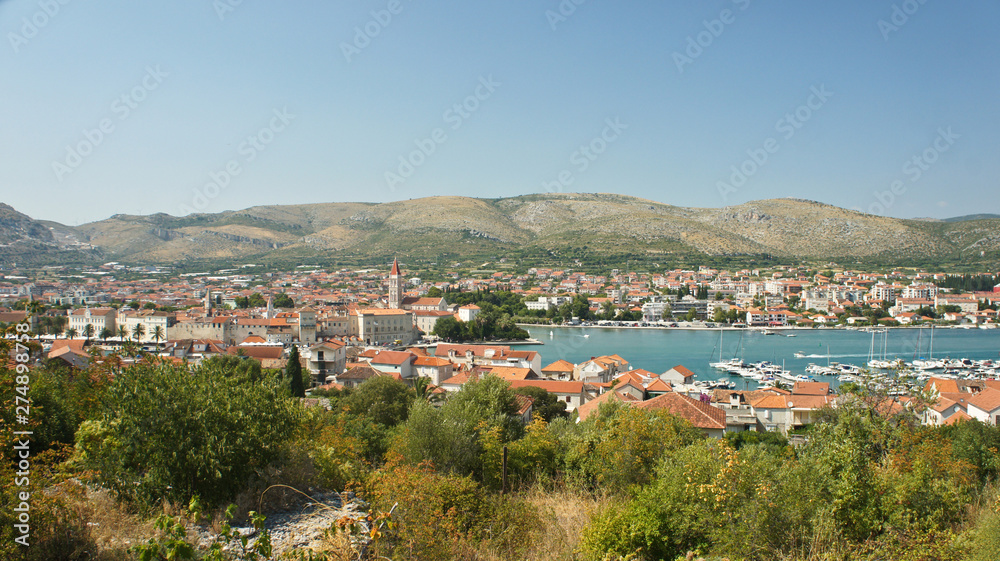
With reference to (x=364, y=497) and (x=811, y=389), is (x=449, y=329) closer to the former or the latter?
(x=811, y=389)

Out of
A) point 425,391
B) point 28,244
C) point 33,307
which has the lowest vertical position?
point 425,391

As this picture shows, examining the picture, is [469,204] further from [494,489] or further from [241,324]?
[494,489]

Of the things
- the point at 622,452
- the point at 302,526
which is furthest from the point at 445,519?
the point at 622,452

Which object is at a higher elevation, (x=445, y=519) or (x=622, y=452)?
(x=445, y=519)

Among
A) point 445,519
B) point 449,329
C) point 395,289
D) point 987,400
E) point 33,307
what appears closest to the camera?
point 33,307

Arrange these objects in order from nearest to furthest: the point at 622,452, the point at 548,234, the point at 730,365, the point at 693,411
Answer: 1. the point at 622,452
2. the point at 693,411
3. the point at 730,365
4. the point at 548,234

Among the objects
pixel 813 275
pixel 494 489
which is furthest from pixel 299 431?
pixel 813 275
